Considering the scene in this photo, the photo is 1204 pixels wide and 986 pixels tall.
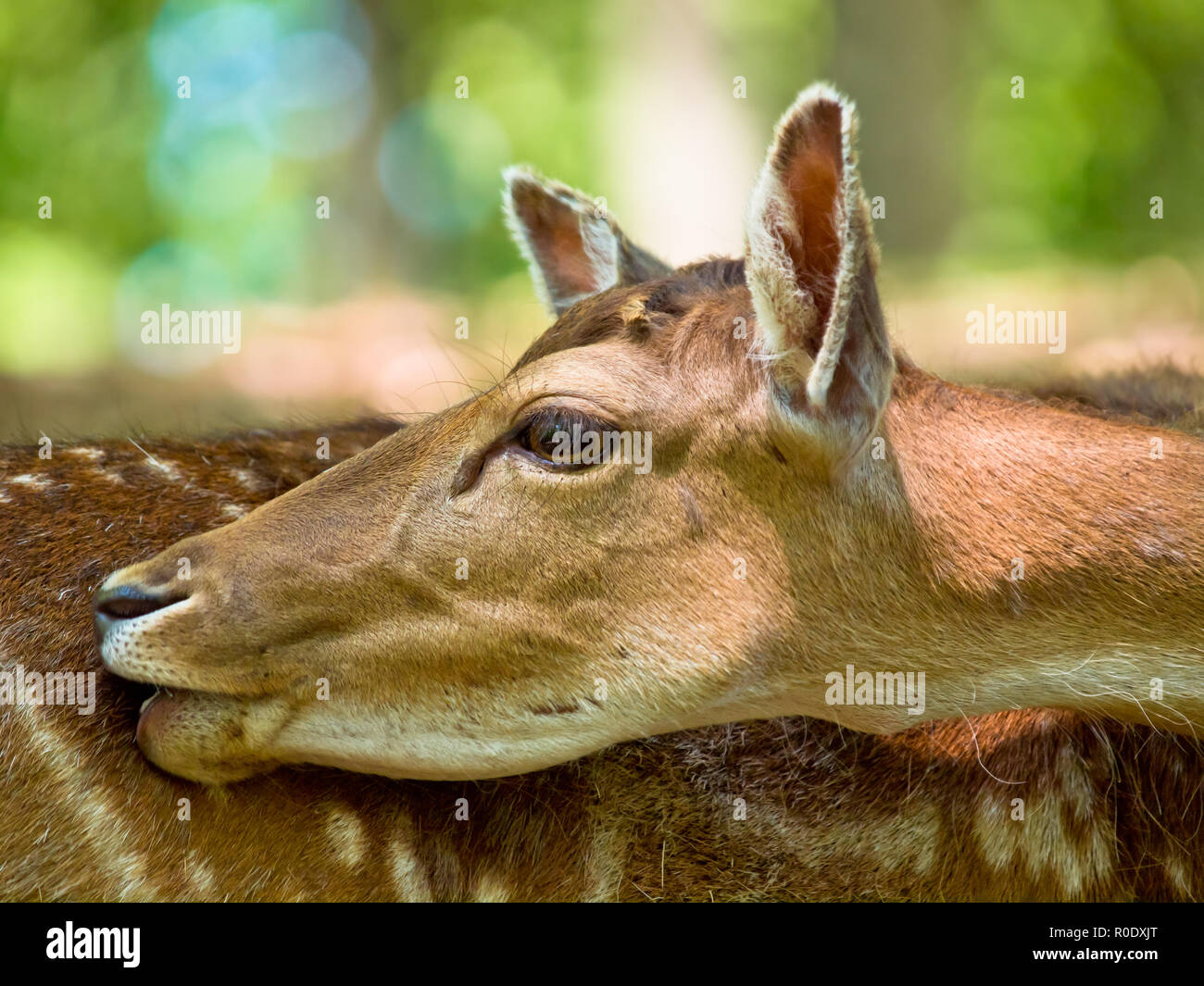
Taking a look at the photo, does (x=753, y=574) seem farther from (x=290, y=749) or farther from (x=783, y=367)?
(x=290, y=749)

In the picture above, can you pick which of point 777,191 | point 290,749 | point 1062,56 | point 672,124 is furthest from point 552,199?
point 1062,56

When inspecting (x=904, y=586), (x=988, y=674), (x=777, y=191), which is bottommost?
(x=988, y=674)

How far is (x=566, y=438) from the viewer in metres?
3.24

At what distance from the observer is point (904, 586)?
3.27 metres

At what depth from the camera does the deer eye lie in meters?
3.23

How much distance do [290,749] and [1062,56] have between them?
1919 centimetres

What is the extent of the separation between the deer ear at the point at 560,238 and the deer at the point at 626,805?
4.17 feet

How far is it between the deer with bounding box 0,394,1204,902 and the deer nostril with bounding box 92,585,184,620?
217 millimetres

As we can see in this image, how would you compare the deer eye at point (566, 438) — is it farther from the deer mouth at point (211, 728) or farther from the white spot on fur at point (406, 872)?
the white spot on fur at point (406, 872)

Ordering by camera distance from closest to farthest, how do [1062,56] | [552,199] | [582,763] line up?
1. [582,763]
2. [552,199]
3. [1062,56]

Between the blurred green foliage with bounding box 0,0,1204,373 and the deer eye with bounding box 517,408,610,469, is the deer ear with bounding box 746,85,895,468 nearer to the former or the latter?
the deer eye with bounding box 517,408,610,469

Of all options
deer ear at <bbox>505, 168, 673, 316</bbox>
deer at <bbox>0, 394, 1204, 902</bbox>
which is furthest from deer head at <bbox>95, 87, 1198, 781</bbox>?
deer ear at <bbox>505, 168, 673, 316</bbox>

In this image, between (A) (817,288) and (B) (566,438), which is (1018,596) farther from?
(B) (566,438)

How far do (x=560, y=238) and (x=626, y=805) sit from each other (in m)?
1.88
